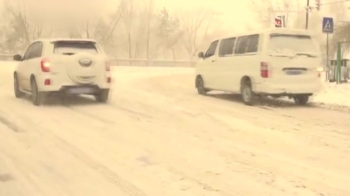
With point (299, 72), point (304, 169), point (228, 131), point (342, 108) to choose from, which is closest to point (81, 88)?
point (228, 131)

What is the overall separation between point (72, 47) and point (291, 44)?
18.5 feet

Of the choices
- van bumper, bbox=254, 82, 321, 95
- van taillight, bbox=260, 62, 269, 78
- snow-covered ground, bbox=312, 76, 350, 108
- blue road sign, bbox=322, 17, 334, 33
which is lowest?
snow-covered ground, bbox=312, 76, 350, 108

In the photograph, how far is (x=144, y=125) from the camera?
9586 mm

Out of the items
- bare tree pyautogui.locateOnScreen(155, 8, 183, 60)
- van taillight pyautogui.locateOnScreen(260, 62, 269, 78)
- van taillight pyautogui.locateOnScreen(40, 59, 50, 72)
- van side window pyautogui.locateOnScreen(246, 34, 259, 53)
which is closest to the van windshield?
van taillight pyautogui.locateOnScreen(260, 62, 269, 78)

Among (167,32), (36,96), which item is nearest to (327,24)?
(36,96)

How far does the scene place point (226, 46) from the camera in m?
14.6

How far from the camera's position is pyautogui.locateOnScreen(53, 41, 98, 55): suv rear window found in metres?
12.6

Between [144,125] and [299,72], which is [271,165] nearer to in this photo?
[144,125]

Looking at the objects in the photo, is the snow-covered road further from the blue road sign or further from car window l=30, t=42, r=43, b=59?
the blue road sign

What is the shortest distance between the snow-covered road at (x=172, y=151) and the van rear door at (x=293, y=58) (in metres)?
0.94

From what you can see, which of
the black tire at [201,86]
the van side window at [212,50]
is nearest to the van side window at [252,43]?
the van side window at [212,50]

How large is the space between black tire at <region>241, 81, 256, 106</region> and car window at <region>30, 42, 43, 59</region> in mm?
5462

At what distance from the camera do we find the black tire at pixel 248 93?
13000mm

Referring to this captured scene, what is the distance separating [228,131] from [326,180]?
3.36 meters
